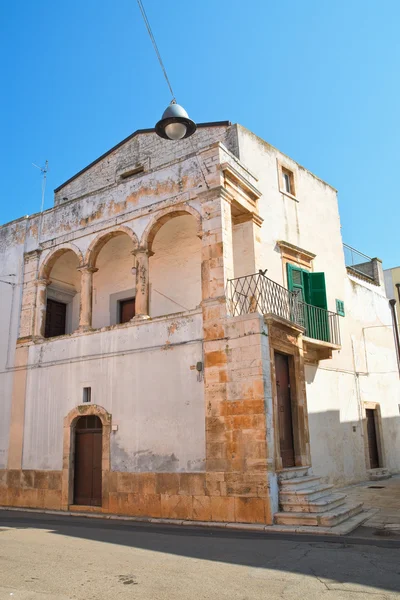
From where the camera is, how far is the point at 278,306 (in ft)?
38.9

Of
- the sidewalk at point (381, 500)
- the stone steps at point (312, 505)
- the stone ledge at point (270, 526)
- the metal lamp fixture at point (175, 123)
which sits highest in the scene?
the metal lamp fixture at point (175, 123)

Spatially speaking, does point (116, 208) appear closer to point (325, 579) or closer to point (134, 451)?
point (134, 451)

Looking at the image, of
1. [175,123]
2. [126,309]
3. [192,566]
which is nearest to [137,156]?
[126,309]

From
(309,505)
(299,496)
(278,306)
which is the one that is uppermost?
(278,306)

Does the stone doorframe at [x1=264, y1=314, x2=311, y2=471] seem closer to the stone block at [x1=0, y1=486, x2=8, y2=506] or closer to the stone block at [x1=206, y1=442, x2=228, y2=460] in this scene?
the stone block at [x1=206, y1=442, x2=228, y2=460]

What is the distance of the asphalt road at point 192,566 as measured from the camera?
5.00 meters

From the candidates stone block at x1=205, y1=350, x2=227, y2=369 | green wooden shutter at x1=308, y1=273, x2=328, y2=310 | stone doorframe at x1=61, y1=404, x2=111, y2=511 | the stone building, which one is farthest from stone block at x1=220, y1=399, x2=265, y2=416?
green wooden shutter at x1=308, y1=273, x2=328, y2=310

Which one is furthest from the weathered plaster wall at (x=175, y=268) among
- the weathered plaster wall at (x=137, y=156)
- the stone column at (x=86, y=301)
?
the weathered plaster wall at (x=137, y=156)

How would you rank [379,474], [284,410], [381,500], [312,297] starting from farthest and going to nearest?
[379,474]
[312,297]
[284,410]
[381,500]

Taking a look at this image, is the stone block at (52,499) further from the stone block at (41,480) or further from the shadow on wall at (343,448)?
the shadow on wall at (343,448)

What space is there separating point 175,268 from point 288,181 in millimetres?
4198

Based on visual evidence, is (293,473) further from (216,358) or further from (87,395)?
(87,395)

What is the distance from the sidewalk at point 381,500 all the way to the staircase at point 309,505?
0.35 m

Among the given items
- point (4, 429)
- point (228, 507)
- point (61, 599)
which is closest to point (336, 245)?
point (228, 507)
